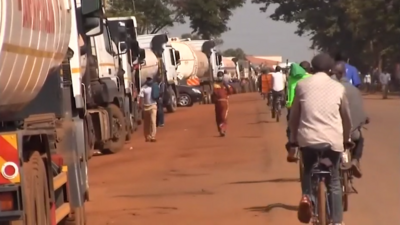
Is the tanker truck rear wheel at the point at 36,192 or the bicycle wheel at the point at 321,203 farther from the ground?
the tanker truck rear wheel at the point at 36,192

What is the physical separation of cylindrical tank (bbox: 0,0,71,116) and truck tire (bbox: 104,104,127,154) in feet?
43.8

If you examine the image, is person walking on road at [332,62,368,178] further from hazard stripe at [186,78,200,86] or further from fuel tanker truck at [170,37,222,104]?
hazard stripe at [186,78,200,86]

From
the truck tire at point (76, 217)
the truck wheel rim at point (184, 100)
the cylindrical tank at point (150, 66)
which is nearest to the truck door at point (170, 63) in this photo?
the cylindrical tank at point (150, 66)

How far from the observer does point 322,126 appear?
9273 millimetres

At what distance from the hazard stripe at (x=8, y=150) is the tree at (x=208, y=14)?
6356cm

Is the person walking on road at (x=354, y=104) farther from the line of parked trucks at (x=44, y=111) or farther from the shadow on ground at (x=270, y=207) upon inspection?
the line of parked trucks at (x=44, y=111)

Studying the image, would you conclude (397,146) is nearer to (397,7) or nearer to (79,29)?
(79,29)

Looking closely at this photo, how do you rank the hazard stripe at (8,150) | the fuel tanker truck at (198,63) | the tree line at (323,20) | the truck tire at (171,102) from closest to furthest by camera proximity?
1. the hazard stripe at (8,150)
2. the truck tire at (171,102)
3. the fuel tanker truck at (198,63)
4. the tree line at (323,20)

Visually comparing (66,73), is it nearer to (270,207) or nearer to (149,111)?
(270,207)

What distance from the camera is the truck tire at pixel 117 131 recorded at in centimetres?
2350

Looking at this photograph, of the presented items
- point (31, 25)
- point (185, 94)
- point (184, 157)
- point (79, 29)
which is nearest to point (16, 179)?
point (31, 25)

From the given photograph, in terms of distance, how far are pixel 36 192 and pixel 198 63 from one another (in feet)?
137

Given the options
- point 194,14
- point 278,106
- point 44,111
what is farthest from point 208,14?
point 44,111

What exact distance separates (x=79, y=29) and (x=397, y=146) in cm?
963
